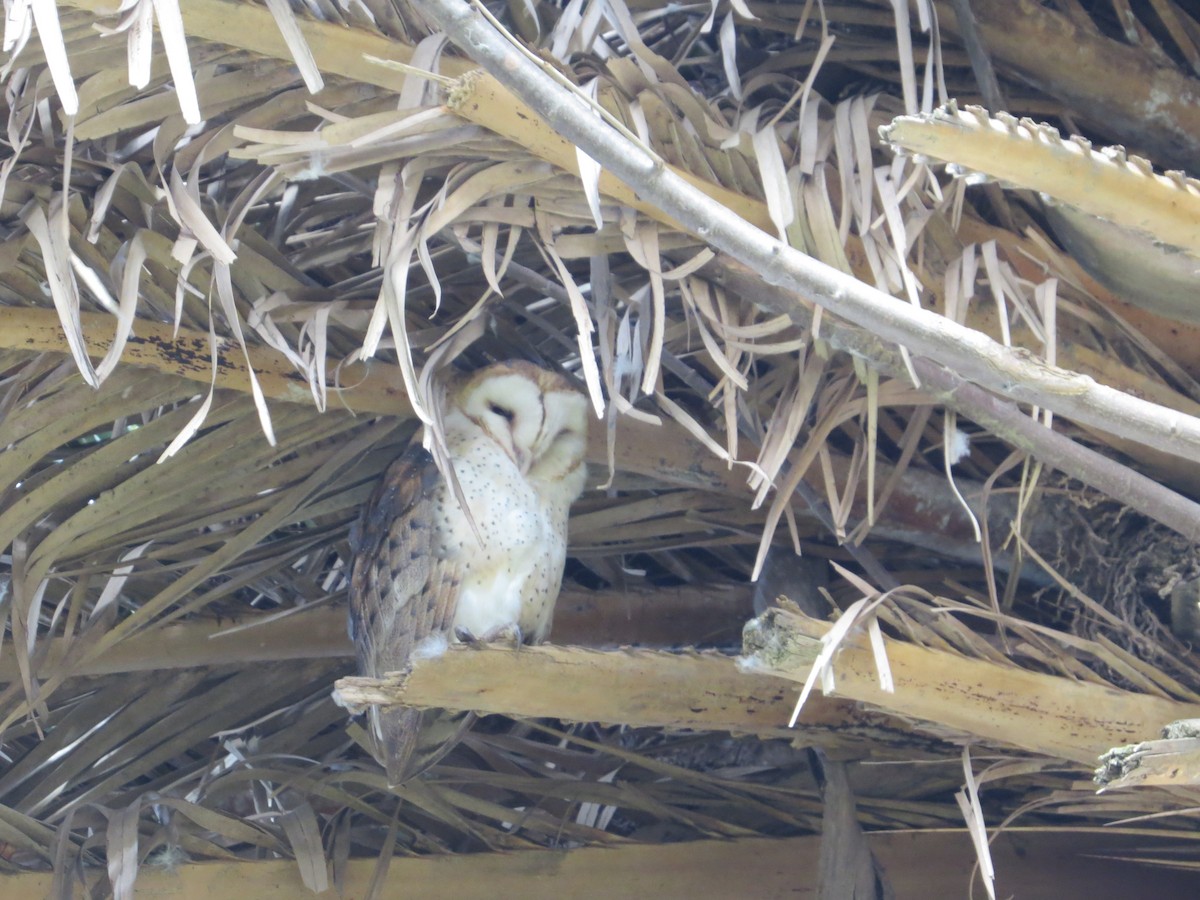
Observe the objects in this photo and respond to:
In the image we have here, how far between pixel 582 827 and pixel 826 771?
1.26ft

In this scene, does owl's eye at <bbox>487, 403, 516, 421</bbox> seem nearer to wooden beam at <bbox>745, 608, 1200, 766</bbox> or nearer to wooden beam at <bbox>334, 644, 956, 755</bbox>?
wooden beam at <bbox>334, 644, 956, 755</bbox>

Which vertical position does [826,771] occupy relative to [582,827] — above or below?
above

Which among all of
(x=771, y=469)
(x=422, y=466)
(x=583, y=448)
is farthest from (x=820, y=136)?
(x=422, y=466)

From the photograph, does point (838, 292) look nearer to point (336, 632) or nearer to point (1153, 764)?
point (1153, 764)

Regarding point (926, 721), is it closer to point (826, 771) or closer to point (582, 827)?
point (826, 771)

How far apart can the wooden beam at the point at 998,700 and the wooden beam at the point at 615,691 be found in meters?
0.17

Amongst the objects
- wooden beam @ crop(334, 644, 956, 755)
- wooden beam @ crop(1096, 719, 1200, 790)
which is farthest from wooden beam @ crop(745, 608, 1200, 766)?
wooden beam @ crop(1096, 719, 1200, 790)

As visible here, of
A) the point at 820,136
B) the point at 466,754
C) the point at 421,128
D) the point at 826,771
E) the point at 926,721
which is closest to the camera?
the point at 421,128

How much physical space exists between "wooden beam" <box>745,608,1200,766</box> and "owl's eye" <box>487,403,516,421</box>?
804mm

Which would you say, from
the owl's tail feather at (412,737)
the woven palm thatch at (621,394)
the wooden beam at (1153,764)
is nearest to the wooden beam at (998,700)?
the woven palm thatch at (621,394)

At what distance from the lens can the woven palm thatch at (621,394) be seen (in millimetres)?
1265

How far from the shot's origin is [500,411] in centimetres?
199

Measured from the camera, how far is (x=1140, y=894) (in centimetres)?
190

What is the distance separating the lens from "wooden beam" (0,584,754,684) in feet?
6.21
